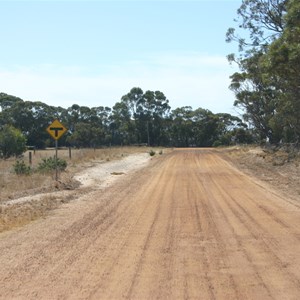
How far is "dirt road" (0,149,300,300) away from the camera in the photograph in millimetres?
6172

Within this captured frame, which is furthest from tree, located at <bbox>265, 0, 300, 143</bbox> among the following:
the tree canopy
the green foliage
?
the tree canopy

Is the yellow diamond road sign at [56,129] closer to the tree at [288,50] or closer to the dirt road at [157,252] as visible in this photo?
the dirt road at [157,252]

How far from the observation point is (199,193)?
→ 58.0 ft

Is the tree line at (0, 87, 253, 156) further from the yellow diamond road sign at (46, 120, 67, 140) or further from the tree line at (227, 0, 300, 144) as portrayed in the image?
the yellow diamond road sign at (46, 120, 67, 140)

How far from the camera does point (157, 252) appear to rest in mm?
8289

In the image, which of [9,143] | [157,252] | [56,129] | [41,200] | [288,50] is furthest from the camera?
[9,143]

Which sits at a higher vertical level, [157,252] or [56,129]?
[56,129]

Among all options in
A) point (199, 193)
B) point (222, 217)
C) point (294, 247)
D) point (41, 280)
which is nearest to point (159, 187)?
point (199, 193)

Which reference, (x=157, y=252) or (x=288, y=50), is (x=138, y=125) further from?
(x=157, y=252)

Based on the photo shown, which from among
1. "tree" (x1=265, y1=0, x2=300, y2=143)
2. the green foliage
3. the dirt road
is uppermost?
"tree" (x1=265, y1=0, x2=300, y2=143)

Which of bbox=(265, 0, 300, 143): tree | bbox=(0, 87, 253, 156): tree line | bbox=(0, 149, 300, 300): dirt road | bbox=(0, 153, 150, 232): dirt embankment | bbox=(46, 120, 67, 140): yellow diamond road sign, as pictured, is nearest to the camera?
bbox=(0, 149, 300, 300): dirt road

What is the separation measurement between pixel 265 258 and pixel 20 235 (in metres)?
5.28

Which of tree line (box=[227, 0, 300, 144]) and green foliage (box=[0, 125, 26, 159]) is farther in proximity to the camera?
green foliage (box=[0, 125, 26, 159])

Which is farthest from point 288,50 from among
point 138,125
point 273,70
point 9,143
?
point 138,125
